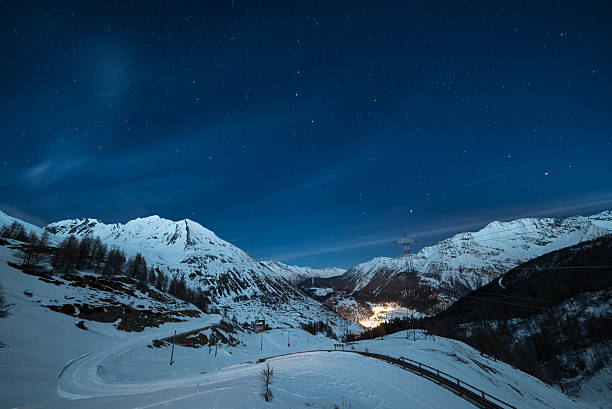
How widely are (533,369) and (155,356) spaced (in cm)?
10671

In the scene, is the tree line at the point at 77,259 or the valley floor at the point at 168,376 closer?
the valley floor at the point at 168,376

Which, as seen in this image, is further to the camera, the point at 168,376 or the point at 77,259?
the point at 77,259

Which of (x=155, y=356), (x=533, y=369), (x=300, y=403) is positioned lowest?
(x=533, y=369)

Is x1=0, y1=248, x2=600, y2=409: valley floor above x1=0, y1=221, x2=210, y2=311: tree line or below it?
below

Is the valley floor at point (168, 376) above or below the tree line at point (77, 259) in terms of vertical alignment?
below

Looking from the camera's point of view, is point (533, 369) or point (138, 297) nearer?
point (533, 369)

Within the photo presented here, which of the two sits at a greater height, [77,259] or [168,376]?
[77,259]

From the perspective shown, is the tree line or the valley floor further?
the tree line

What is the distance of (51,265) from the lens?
91688mm

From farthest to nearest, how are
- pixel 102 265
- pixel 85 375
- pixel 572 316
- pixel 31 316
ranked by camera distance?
pixel 102 265 → pixel 572 316 → pixel 31 316 → pixel 85 375

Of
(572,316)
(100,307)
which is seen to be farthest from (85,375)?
(572,316)

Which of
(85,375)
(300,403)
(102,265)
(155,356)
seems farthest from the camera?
(102,265)

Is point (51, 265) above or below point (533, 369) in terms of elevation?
above

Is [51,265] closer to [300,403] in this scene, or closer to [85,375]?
[85,375]
